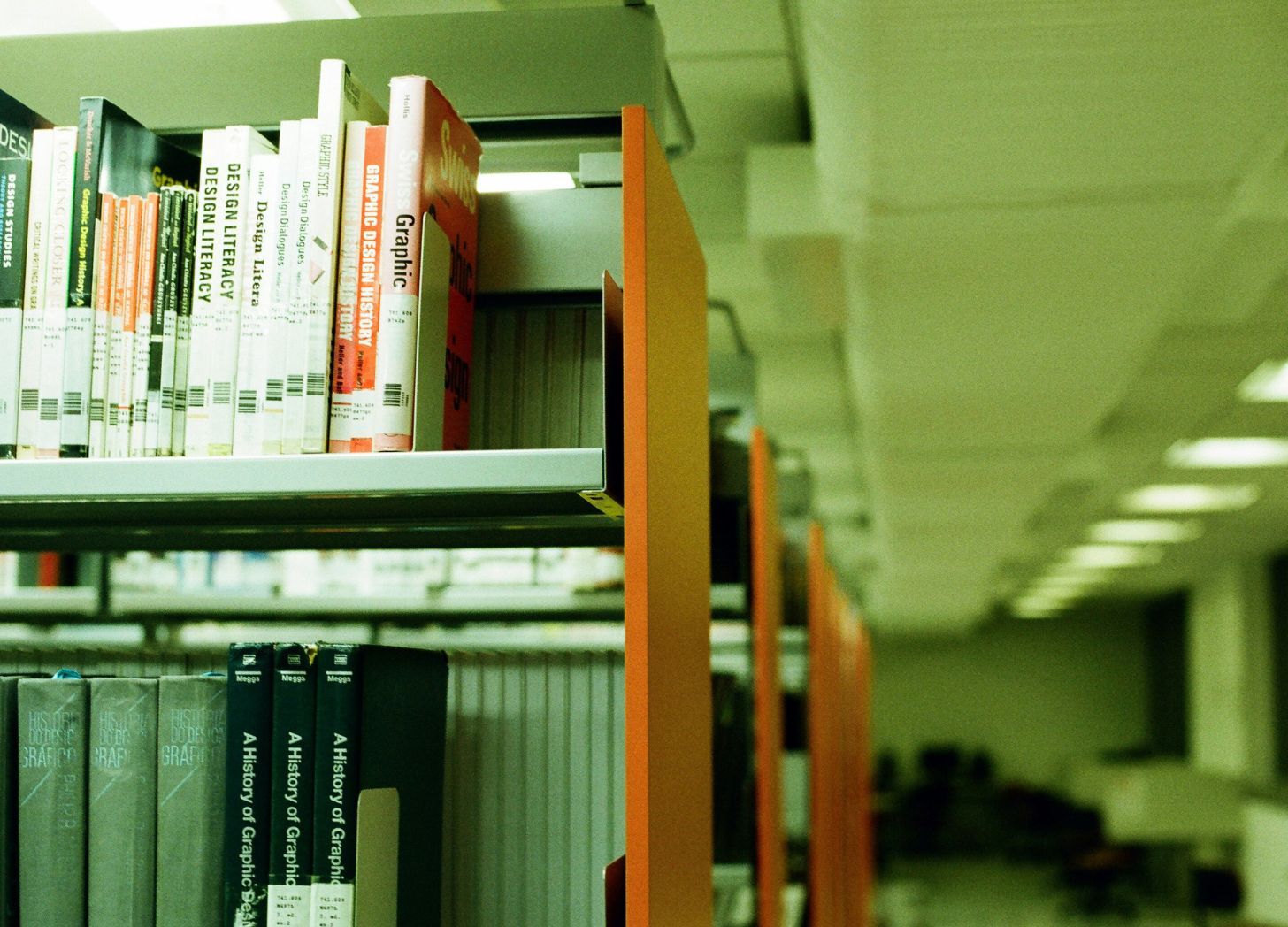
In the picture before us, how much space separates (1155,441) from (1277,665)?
19.4 feet

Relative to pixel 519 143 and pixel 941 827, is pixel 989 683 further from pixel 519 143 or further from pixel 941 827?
pixel 519 143

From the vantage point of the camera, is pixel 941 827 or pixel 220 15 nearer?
pixel 220 15

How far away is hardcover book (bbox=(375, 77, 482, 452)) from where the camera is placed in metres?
1.17

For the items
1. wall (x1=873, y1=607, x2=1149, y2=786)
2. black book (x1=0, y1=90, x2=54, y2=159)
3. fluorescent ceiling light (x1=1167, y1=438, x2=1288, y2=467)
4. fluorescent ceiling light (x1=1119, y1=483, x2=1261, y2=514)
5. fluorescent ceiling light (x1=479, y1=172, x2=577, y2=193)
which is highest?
fluorescent ceiling light (x1=1167, y1=438, x2=1288, y2=467)

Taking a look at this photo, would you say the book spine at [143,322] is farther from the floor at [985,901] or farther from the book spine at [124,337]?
the floor at [985,901]

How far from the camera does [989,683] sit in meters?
17.3

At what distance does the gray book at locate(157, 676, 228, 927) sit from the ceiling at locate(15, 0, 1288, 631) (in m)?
1.26

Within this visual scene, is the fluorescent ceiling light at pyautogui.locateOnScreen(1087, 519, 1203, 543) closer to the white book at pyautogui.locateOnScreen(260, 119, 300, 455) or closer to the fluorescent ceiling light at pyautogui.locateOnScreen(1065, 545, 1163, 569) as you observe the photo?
the fluorescent ceiling light at pyautogui.locateOnScreen(1065, 545, 1163, 569)

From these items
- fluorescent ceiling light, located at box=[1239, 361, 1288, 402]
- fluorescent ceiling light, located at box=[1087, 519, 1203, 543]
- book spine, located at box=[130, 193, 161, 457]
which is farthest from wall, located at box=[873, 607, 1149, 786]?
book spine, located at box=[130, 193, 161, 457]

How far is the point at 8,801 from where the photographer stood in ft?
4.06

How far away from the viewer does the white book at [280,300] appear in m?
1.18

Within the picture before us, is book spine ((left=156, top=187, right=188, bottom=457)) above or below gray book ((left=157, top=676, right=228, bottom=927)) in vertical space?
above

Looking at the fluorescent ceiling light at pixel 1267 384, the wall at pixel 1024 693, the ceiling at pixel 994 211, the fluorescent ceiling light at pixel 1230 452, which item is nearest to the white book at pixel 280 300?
the ceiling at pixel 994 211

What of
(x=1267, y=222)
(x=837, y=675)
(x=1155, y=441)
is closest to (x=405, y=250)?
(x=1267, y=222)
